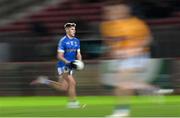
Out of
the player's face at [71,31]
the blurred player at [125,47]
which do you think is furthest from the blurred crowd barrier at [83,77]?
the blurred player at [125,47]

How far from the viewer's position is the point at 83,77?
55.3 ft

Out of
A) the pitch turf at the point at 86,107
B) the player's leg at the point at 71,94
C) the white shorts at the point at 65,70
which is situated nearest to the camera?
the pitch turf at the point at 86,107

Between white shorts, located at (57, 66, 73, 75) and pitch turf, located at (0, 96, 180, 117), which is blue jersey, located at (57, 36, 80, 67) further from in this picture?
pitch turf, located at (0, 96, 180, 117)

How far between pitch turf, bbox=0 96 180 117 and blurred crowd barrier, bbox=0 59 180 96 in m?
0.35

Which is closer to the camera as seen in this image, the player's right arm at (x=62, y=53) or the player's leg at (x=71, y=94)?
the player's leg at (x=71, y=94)

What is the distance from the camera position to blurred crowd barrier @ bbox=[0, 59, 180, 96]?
16.2 metres

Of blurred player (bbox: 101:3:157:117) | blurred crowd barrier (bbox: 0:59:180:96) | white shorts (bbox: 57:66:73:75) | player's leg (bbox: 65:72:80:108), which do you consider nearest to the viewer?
blurred player (bbox: 101:3:157:117)

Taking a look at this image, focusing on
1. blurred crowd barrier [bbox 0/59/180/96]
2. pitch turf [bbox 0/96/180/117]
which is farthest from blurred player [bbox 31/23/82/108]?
blurred crowd barrier [bbox 0/59/180/96]

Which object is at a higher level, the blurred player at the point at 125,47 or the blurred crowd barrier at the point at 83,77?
the blurred crowd barrier at the point at 83,77

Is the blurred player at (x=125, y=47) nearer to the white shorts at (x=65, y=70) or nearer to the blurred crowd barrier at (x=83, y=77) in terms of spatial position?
the white shorts at (x=65, y=70)

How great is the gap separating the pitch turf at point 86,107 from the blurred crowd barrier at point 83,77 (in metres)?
0.35

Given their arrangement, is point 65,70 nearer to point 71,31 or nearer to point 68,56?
point 68,56

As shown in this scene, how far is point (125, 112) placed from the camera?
10.2 m

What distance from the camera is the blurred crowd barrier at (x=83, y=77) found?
16.2m
